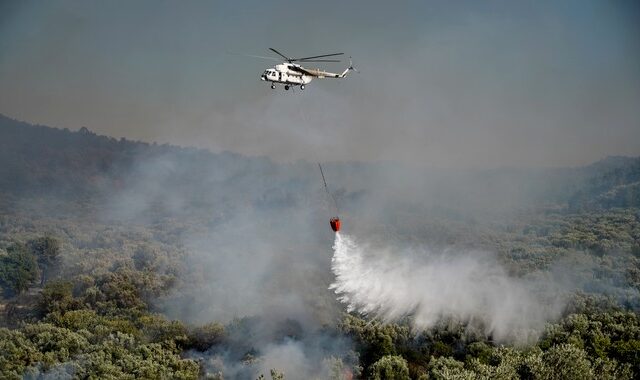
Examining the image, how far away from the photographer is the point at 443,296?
80.2m

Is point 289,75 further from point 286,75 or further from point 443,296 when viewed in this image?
point 443,296

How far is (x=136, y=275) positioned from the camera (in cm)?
9444

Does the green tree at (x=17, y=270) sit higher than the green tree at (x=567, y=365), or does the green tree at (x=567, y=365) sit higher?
the green tree at (x=567, y=365)

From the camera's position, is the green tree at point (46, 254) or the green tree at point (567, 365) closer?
the green tree at point (567, 365)

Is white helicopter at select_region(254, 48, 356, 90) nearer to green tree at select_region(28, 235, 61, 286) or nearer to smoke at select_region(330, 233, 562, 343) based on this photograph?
smoke at select_region(330, 233, 562, 343)

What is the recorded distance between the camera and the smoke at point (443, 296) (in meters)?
66.9

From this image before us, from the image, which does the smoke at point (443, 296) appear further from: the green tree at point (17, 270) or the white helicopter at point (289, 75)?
the green tree at point (17, 270)

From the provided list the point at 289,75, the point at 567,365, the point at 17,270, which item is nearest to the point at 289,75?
the point at 289,75

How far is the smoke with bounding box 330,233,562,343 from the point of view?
66875 millimetres

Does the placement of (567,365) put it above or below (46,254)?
above

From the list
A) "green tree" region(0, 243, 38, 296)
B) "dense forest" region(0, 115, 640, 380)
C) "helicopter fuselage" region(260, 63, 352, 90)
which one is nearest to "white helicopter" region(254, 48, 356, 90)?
"helicopter fuselage" region(260, 63, 352, 90)

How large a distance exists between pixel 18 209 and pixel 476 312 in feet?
616

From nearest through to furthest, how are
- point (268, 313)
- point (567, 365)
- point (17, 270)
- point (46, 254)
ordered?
point (567, 365)
point (268, 313)
point (17, 270)
point (46, 254)

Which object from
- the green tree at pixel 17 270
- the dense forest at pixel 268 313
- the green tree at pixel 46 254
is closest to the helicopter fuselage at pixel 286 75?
the dense forest at pixel 268 313
